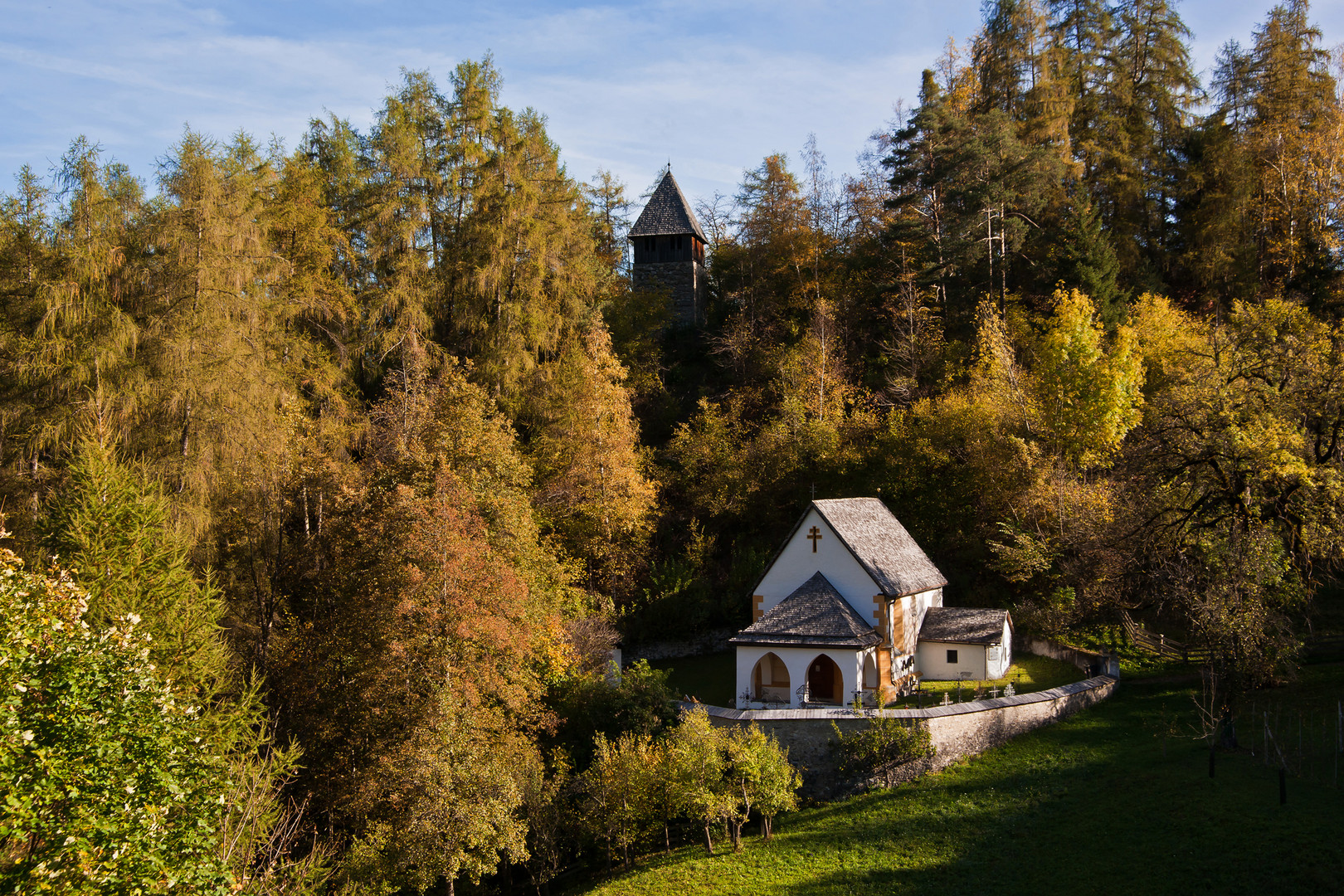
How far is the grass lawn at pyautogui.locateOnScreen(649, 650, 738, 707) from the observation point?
86.0ft

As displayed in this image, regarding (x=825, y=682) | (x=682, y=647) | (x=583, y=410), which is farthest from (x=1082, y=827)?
(x=583, y=410)

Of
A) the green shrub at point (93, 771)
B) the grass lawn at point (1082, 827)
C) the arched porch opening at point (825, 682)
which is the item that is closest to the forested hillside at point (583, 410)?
the green shrub at point (93, 771)

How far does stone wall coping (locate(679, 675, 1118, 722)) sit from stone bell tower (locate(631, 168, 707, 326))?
29142 millimetres

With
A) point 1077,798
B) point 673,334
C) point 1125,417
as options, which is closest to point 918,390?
point 1125,417

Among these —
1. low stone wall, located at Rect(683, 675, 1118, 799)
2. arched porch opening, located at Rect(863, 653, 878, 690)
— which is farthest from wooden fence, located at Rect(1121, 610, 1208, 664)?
arched porch opening, located at Rect(863, 653, 878, 690)

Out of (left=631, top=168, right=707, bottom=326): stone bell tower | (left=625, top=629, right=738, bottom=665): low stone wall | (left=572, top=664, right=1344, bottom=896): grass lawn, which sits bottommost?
(left=572, top=664, right=1344, bottom=896): grass lawn

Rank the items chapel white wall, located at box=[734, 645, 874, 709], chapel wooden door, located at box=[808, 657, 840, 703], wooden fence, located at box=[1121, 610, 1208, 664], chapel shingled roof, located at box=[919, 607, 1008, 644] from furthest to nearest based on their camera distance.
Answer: wooden fence, located at box=[1121, 610, 1208, 664] → chapel shingled roof, located at box=[919, 607, 1008, 644] → chapel wooden door, located at box=[808, 657, 840, 703] → chapel white wall, located at box=[734, 645, 874, 709]

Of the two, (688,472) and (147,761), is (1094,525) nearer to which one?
(688,472)

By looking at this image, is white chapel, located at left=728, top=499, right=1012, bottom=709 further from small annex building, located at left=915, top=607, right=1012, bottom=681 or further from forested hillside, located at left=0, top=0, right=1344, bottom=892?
forested hillside, located at left=0, top=0, right=1344, bottom=892

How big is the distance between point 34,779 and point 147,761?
1242 millimetres

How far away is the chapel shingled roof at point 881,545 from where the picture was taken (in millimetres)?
25750

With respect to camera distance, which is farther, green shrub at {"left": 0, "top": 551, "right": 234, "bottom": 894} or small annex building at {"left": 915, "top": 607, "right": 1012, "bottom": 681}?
small annex building at {"left": 915, "top": 607, "right": 1012, "bottom": 681}

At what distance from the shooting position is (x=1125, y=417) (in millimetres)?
29953

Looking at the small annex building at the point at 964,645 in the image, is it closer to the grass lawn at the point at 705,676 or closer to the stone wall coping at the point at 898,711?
Result: the stone wall coping at the point at 898,711
